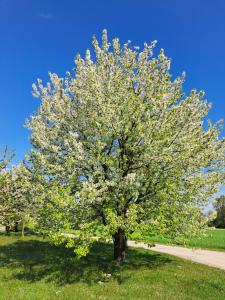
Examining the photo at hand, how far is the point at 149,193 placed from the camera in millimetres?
19797

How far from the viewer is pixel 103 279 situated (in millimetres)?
18062

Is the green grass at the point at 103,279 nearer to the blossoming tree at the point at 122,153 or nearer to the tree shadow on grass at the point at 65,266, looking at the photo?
the tree shadow on grass at the point at 65,266

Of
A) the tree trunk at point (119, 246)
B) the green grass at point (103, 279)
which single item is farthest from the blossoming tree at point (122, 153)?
the green grass at point (103, 279)

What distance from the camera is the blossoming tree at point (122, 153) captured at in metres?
17.6

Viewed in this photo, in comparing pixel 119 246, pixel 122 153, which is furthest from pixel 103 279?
pixel 122 153

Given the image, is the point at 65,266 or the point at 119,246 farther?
the point at 119,246

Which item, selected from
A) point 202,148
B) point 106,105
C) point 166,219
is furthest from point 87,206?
point 202,148

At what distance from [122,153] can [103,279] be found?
23.3ft

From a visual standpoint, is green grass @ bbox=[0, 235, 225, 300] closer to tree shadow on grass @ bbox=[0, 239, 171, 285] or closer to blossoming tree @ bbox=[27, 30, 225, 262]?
tree shadow on grass @ bbox=[0, 239, 171, 285]

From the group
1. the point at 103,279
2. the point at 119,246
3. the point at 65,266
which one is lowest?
the point at 103,279

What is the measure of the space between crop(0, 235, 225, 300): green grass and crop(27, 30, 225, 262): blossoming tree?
1970 mm

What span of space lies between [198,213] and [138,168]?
4163 mm

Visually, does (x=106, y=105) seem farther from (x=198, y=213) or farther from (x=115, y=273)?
(x=115, y=273)

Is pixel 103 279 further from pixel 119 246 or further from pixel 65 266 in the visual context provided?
pixel 119 246
